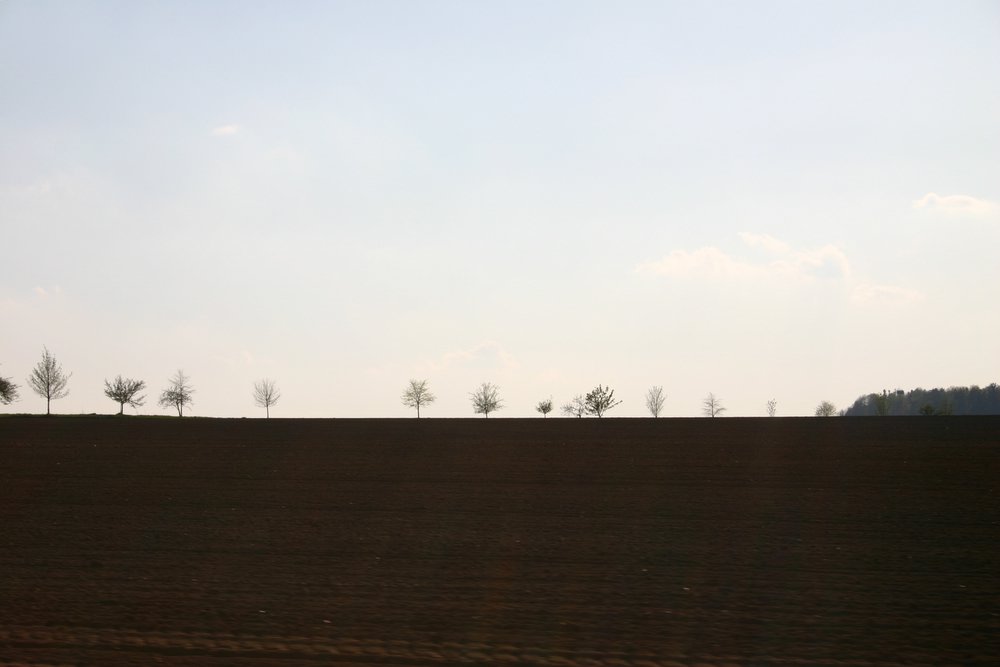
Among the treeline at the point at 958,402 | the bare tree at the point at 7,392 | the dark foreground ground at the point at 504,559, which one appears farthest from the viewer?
the treeline at the point at 958,402

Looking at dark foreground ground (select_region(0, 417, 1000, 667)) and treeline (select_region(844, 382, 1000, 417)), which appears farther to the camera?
treeline (select_region(844, 382, 1000, 417))

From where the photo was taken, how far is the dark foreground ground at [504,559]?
375 inches

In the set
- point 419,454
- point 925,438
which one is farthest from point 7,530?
point 925,438

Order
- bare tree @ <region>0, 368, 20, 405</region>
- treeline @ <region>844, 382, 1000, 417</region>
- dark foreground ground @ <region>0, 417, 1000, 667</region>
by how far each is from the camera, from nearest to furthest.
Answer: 1. dark foreground ground @ <region>0, 417, 1000, 667</region>
2. bare tree @ <region>0, 368, 20, 405</region>
3. treeline @ <region>844, 382, 1000, 417</region>

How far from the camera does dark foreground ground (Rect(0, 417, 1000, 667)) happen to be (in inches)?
375

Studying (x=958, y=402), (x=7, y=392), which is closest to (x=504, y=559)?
(x=7, y=392)

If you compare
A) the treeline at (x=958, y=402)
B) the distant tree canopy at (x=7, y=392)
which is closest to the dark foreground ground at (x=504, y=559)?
the distant tree canopy at (x=7, y=392)

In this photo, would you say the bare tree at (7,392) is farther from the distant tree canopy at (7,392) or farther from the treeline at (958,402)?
the treeline at (958,402)

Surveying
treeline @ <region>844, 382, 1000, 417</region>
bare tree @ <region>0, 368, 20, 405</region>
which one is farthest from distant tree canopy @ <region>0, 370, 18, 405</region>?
treeline @ <region>844, 382, 1000, 417</region>

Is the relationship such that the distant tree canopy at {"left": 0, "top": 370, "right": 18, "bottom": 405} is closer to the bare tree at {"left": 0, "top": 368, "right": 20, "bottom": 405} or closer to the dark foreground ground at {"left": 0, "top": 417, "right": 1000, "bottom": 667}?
the bare tree at {"left": 0, "top": 368, "right": 20, "bottom": 405}

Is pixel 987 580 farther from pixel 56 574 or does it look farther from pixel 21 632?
pixel 56 574

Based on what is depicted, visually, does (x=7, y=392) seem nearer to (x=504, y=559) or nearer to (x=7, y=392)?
(x=7, y=392)

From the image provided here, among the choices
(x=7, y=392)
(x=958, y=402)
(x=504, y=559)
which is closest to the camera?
(x=504, y=559)

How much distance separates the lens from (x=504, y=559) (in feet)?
45.6
